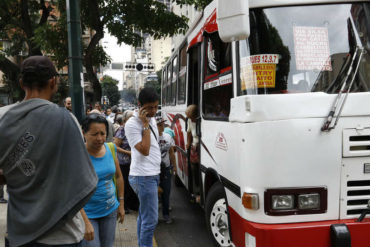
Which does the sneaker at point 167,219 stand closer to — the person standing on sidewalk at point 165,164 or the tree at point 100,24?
the person standing on sidewalk at point 165,164

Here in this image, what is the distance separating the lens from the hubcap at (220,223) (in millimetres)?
3865

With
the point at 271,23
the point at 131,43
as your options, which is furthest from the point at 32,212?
the point at 131,43

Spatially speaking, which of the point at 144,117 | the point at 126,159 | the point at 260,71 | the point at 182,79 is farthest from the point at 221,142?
the point at 182,79

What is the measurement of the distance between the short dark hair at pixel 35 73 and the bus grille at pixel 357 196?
2445 millimetres

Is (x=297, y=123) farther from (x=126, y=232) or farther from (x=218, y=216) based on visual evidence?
(x=126, y=232)

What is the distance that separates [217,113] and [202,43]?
1.24 m

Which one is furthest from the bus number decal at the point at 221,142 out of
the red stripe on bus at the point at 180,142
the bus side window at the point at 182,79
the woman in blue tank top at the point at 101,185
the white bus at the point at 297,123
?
the bus side window at the point at 182,79

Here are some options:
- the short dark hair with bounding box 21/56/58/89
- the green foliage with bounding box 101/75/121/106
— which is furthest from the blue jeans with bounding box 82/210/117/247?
the green foliage with bounding box 101/75/121/106

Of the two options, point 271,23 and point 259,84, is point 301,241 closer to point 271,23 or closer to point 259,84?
point 259,84

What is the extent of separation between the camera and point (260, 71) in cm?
310

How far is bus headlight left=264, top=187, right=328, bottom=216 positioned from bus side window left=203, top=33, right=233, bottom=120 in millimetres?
1124

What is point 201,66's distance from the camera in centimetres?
478

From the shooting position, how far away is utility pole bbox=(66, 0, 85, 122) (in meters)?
4.38

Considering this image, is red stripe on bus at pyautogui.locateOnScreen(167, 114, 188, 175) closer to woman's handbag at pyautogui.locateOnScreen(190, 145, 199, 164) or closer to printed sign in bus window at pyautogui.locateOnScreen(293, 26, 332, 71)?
woman's handbag at pyautogui.locateOnScreen(190, 145, 199, 164)
